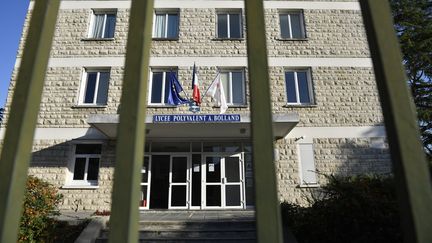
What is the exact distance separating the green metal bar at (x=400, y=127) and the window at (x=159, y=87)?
14573 mm

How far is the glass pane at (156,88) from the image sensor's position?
15.5 meters

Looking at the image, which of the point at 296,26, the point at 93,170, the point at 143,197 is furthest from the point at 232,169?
the point at 296,26

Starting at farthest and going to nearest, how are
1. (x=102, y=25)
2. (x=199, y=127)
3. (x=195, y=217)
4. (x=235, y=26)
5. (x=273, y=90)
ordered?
(x=235, y=26) → (x=102, y=25) → (x=273, y=90) → (x=199, y=127) → (x=195, y=217)

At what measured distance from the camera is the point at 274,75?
1559 centimetres

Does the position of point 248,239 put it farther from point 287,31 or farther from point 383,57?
point 287,31

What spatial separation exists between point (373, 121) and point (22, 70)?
16.1 meters

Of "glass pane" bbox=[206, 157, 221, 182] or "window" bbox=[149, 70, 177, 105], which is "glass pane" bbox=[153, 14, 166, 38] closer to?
"window" bbox=[149, 70, 177, 105]

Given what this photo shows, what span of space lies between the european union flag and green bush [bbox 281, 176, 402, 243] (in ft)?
27.2

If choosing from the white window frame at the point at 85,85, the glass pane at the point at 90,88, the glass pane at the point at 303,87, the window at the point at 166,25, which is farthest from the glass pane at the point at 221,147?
the glass pane at the point at 90,88

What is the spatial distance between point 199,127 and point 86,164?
558 centimetres

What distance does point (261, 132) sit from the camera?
3.20 ft

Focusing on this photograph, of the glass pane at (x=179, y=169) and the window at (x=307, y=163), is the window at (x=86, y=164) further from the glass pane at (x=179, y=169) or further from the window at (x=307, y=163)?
the window at (x=307, y=163)

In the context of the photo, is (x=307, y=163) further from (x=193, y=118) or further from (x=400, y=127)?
(x=400, y=127)

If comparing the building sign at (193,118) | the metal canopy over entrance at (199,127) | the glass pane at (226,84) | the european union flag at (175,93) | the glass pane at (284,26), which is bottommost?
the metal canopy over entrance at (199,127)
